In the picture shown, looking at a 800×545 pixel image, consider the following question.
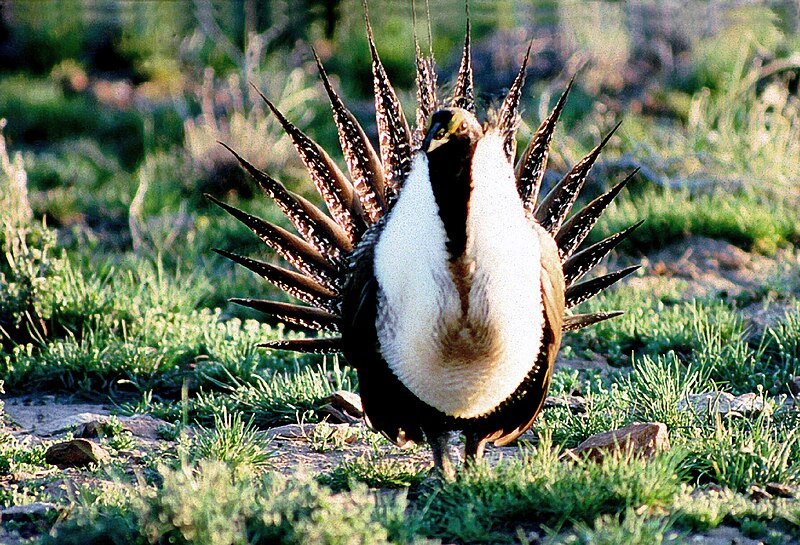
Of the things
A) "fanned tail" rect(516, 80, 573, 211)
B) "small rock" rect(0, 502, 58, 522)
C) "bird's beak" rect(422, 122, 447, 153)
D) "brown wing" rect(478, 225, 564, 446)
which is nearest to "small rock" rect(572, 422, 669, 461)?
"brown wing" rect(478, 225, 564, 446)

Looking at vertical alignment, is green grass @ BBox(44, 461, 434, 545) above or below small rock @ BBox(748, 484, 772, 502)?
above

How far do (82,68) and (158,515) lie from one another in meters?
8.12

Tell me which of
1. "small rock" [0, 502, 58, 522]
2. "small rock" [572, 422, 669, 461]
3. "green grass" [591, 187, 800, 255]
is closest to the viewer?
"small rock" [0, 502, 58, 522]

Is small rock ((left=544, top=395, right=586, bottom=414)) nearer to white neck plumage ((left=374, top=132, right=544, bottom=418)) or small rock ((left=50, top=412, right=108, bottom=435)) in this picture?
white neck plumage ((left=374, top=132, right=544, bottom=418))

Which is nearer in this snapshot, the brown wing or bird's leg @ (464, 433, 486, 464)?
the brown wing

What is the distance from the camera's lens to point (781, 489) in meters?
2.84

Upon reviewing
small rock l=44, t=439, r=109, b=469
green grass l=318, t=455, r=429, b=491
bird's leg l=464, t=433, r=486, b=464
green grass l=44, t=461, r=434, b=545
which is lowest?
small rock l=44, t=439, r=109, b=469

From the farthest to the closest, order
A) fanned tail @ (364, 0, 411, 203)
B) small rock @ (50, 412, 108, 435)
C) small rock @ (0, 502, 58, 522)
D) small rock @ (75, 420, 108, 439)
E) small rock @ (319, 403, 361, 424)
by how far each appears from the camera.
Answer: small rock @ (319, 403, 361, 424), small rock @ (50, 412, 108, 435), small rock @ (75, 420, 108, 439), fanned tail @ (364, 0, 411, 203), small rock @ (0, 502, 58, 522)

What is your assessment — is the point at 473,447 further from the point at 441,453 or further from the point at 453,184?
the point at 453,184

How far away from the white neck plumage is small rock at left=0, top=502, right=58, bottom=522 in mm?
970

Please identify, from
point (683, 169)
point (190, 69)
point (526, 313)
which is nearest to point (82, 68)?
point (190, 69)

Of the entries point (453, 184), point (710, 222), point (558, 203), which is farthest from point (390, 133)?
point (710, 222)

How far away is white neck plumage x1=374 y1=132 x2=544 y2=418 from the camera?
105 inches

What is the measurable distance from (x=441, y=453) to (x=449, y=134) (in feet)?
3.17
